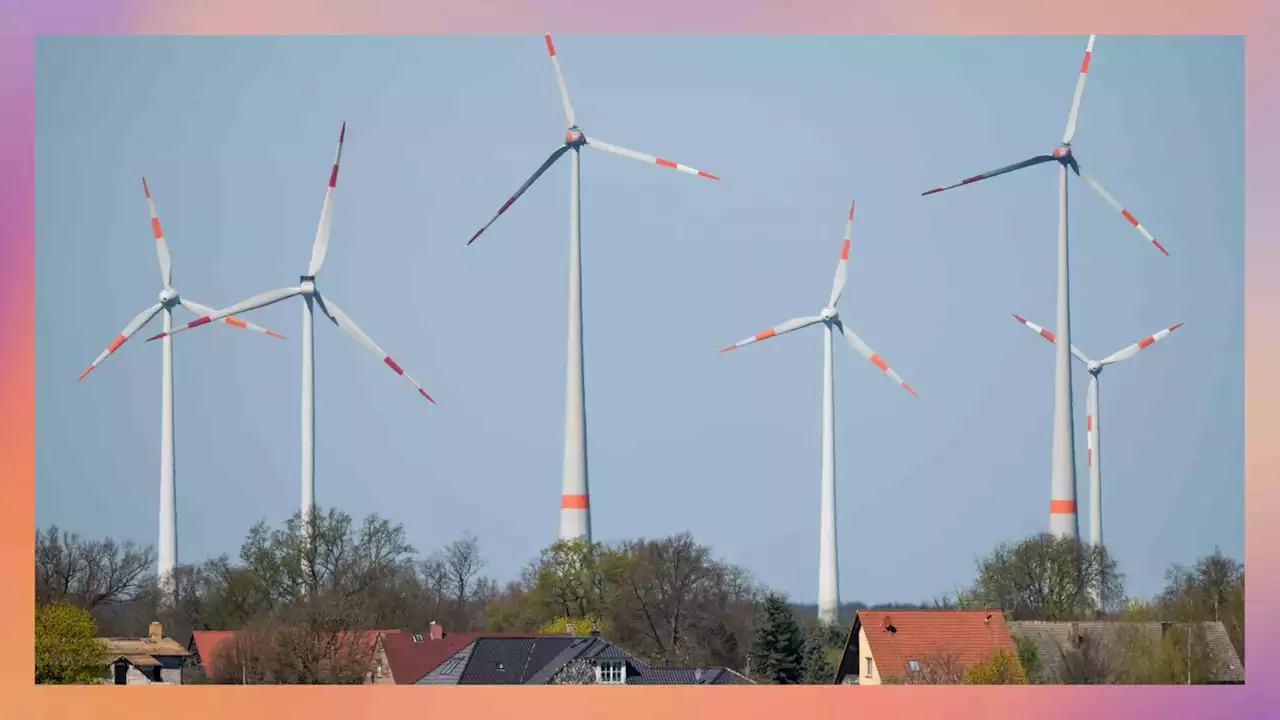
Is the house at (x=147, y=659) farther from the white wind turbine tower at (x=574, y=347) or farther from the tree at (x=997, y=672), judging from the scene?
the tree at (x=997, y=672)

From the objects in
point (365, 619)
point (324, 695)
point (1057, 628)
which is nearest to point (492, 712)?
point (324, 695)

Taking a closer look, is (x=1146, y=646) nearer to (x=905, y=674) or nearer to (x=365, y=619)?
(x=905, y=674)

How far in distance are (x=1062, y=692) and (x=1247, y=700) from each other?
104 inches

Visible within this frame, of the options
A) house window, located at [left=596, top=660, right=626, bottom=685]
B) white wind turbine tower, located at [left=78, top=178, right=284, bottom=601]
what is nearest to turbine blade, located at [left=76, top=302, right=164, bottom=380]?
white wind turbine tower, located at [left=78, top=178, right=284, bottom=601]

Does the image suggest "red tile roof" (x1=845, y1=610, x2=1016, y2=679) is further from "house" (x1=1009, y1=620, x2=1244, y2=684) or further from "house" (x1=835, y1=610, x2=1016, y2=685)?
"house" (x1=1009, y1=620, x2=1244, y2=684)

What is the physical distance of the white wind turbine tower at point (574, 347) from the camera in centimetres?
5251

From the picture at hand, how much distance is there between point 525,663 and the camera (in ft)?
162

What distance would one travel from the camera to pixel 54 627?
154ft

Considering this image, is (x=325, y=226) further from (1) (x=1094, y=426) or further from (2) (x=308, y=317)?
(1) (x=1094, y=426)

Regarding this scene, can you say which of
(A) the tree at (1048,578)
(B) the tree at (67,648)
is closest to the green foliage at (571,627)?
(A) the tree at (1048,578)

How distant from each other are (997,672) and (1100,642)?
3149 mm

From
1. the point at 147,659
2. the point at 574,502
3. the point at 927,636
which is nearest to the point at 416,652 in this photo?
the point at 147,659

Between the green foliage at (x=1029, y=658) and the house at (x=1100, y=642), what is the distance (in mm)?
96

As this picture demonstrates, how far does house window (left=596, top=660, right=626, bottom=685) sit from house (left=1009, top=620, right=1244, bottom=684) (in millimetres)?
7697
